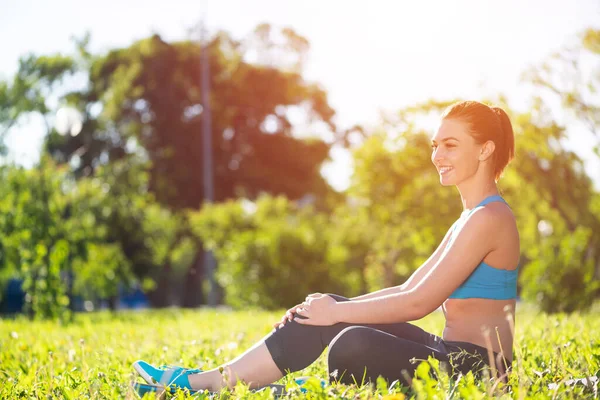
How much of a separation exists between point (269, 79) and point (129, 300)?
19.1 meters

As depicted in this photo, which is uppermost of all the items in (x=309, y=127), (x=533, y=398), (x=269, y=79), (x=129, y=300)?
(x=269, y=79)

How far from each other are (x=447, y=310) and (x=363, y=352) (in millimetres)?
494

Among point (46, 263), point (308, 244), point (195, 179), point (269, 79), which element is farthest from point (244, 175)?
point (46, 263)

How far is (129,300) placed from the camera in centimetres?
4331

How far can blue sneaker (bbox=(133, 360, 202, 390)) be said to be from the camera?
3.46m

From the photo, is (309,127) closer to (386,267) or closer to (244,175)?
(244,175)

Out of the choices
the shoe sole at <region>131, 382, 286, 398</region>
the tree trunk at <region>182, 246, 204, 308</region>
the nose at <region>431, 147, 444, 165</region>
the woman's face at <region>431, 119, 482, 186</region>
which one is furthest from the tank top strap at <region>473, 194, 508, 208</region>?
the tree trunk at <region>182, 246, 204, 308</region>

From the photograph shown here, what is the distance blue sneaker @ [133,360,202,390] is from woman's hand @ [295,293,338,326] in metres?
0.66

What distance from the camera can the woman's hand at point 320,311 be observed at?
3.33m

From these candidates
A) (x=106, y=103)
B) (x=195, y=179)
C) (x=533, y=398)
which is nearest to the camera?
(x=533, y=398)

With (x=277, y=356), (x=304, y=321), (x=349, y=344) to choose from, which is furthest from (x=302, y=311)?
(x=349, y=344)

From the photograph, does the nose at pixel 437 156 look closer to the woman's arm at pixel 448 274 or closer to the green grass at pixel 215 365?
the woman's arm at pixel 448 274

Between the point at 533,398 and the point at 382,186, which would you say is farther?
the point at 382,186

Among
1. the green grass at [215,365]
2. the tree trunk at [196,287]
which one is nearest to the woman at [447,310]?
the green grass at [215,365]
